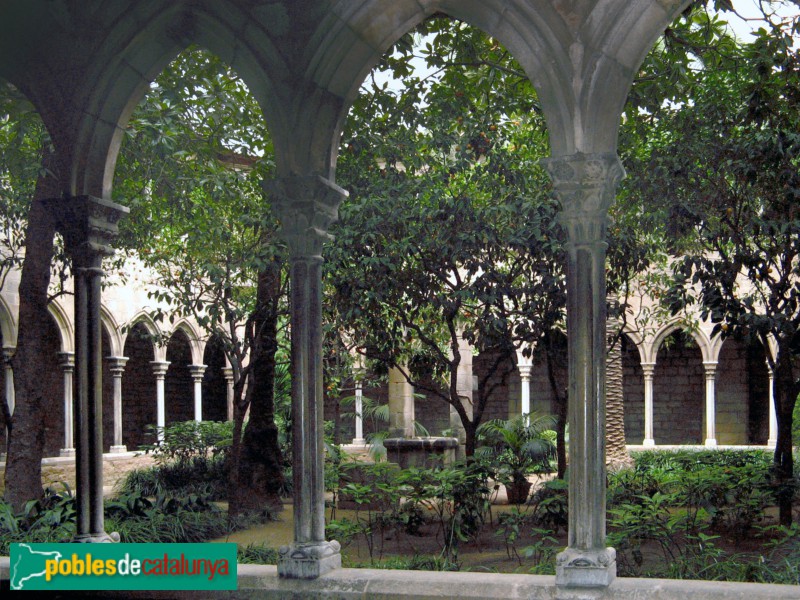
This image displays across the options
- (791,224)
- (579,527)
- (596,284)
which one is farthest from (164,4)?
(791,224)

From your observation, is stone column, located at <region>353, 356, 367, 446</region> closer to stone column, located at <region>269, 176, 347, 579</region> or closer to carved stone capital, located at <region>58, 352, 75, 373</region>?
carved stone capital, located at <region>58, 352, 75, 373</region>

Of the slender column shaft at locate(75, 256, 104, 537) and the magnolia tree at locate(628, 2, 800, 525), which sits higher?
the magnolia tree at locate(628, 2, 800, 525)

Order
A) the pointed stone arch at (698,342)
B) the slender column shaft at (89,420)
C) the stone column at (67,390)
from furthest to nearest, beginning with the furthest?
the pointed stone arch at (698,342) < the stone column at (67,390) < the slender column shaft at (89,420)

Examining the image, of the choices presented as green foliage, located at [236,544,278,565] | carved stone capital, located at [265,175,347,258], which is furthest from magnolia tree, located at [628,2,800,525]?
green foliage, located at [236,544,278,565]

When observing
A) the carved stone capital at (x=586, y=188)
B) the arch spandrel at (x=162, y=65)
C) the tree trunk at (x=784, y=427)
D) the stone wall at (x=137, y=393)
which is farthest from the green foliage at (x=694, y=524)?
the stone wall at (x=137, y=393)

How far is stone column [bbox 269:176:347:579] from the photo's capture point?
411 centimetres

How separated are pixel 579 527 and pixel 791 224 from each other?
3.76 metres

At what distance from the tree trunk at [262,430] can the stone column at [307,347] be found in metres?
5.27

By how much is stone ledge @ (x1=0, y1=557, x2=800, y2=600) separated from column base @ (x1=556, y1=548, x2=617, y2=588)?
0.10ft

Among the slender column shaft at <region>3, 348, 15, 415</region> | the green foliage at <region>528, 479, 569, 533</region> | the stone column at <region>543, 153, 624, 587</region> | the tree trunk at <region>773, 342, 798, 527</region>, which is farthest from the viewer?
the slender column shaft at <region>3, 348, 15, 415</region>

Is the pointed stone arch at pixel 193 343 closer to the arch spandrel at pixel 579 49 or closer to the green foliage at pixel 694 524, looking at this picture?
the green foliage at pixel 694 524

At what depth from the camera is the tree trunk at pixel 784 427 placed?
6797 millimetres

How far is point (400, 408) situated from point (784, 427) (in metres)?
6.22

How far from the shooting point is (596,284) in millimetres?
3773
